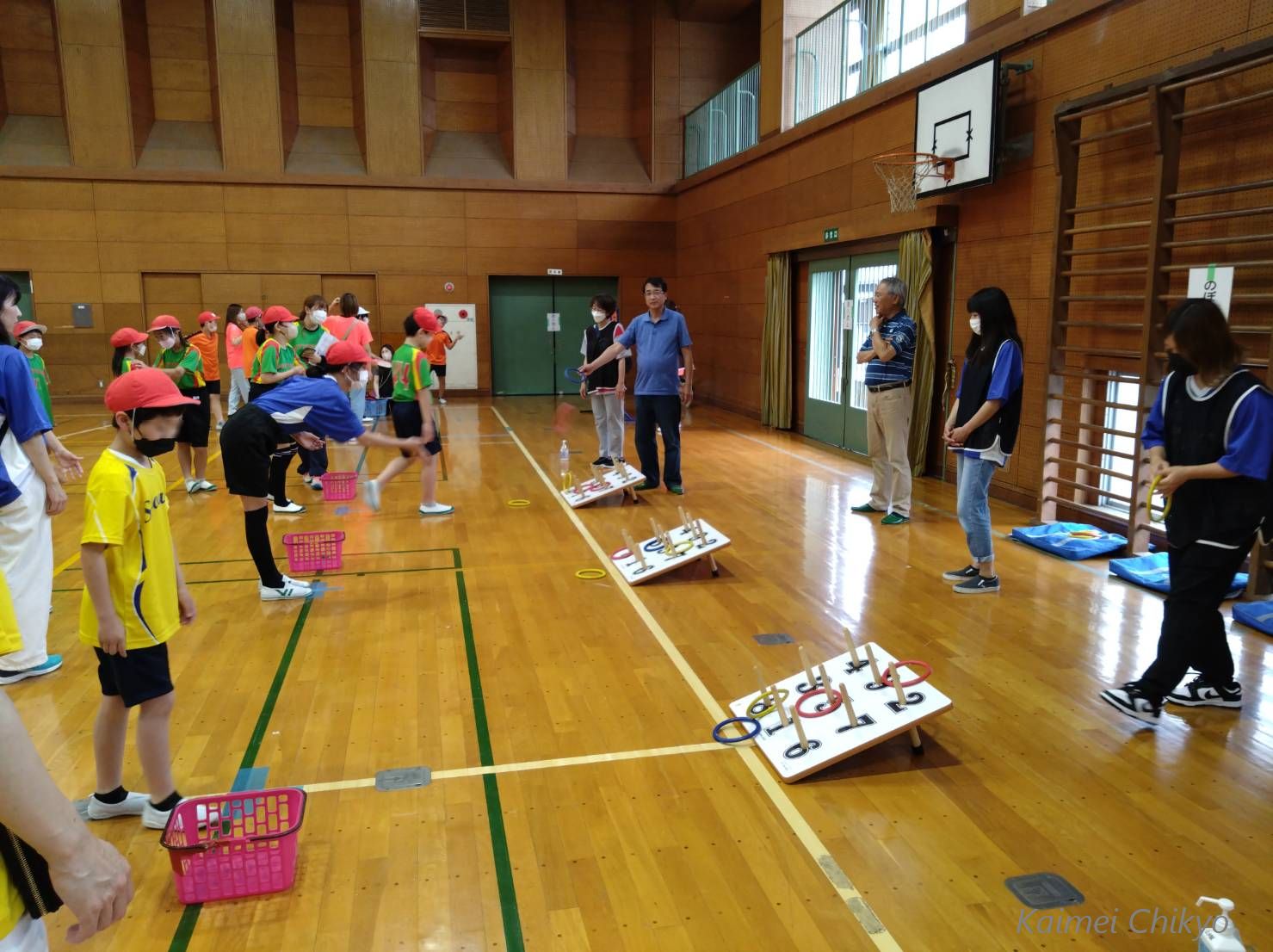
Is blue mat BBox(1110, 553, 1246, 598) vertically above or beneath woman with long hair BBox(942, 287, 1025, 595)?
beneath

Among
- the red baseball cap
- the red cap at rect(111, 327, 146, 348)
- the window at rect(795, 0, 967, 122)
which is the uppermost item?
the window at rect(795, 0, 967, 122)

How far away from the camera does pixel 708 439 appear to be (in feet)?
38.4

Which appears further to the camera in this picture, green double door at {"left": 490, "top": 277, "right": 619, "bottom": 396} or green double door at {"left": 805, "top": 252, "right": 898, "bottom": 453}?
green double door at {"left": 490, "top": 277, "right": 619, "bottom": 396}

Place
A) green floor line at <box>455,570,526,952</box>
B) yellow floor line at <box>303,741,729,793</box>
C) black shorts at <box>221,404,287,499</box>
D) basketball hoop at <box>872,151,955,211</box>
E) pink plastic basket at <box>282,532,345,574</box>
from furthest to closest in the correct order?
basketball hoop at <box>872,151,955,211</box>
pink plastic basket at <box>282,532,345,574</box>
black shorts at <box>221,404,287,499</box>
yellow floor line at <box>303,741,729,793</box>
green floor line at <box>455,570,526,952</box>

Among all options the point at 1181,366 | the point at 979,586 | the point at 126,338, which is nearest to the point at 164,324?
the point at 126,338

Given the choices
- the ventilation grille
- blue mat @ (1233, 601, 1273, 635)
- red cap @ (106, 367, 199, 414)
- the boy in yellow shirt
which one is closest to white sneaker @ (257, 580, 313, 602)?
the boy in yellow shirt

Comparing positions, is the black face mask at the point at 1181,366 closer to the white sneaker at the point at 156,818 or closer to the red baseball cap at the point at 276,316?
the white sneaker at the point at 156,818

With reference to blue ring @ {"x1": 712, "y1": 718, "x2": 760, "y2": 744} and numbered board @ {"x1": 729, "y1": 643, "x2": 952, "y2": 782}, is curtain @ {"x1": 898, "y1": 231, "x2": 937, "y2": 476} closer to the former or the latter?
numbered board @ {"x1": 729, "y1": 643, "x2": 952, "y2": 782}

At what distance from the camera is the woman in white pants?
12.4ft

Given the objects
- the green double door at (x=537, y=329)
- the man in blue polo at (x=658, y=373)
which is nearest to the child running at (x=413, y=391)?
the man in blue polo at (x=658, y=373)

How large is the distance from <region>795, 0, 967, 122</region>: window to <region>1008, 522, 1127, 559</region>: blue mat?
4.90 metres

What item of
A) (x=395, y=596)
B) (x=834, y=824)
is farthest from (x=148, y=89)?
(x=834, y=824)

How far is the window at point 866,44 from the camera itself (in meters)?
9.02

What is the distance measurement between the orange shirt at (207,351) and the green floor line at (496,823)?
5.90 metres
